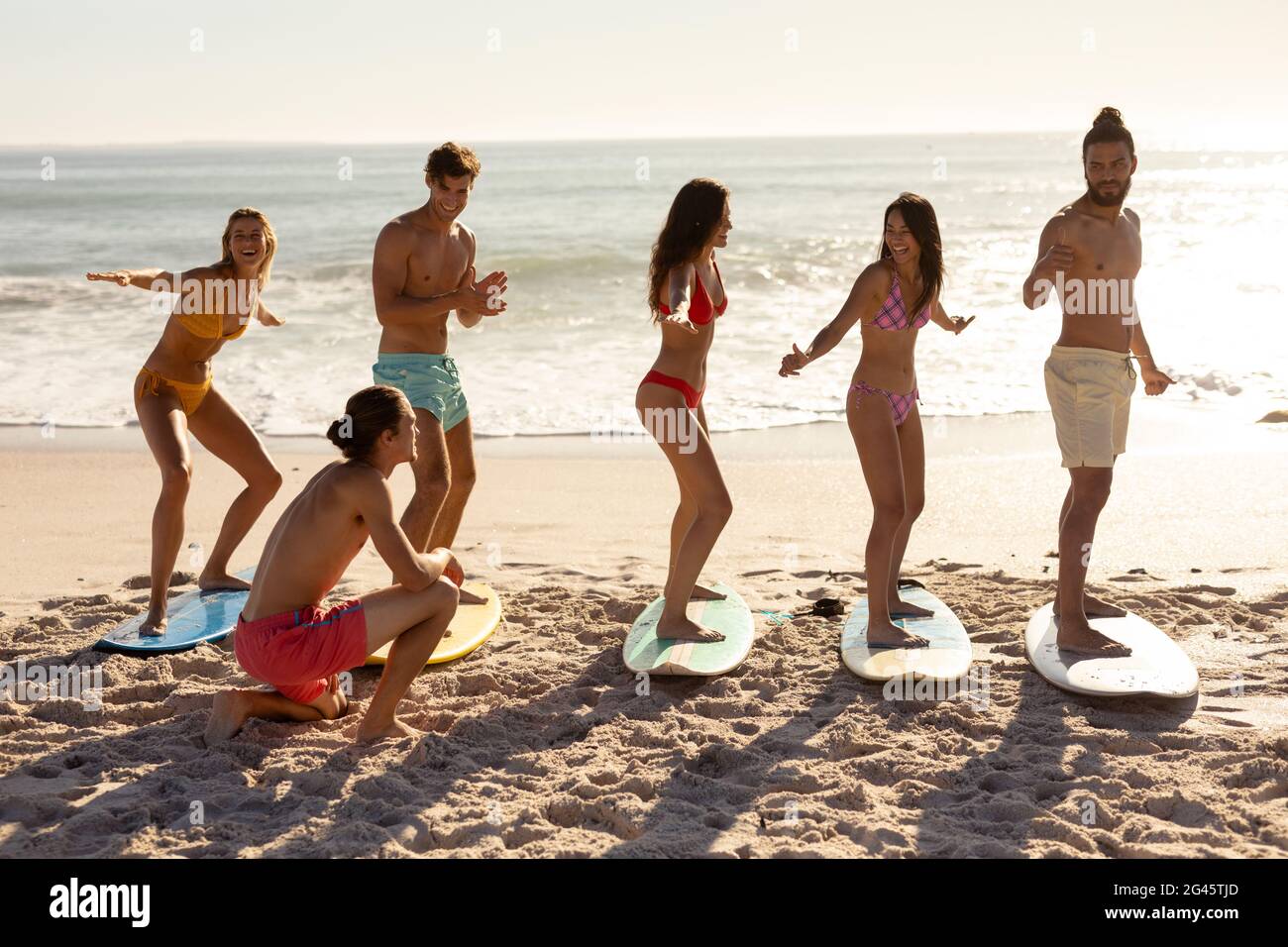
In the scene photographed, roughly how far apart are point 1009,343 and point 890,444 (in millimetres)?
9273

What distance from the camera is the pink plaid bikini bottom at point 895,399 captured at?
16.8 ft

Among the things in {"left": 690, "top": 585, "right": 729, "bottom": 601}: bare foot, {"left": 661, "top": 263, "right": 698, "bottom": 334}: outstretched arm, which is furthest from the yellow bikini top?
{"left": 690, "top": 585, "right": 729, "bottom": 601}: bare foot

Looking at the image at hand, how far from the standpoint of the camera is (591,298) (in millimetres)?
18203

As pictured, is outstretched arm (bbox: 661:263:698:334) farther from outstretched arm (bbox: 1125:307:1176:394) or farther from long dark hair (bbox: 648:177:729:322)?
outstretched arm (bbox: 1125:307:1176:394)

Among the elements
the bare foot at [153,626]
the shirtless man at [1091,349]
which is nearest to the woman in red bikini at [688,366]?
the shirtless man at [1091,349]

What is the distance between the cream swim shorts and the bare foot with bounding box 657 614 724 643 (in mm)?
1705

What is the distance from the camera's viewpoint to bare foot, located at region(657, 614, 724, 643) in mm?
5258

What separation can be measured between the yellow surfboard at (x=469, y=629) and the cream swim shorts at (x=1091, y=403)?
2.68 metres

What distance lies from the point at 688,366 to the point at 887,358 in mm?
861

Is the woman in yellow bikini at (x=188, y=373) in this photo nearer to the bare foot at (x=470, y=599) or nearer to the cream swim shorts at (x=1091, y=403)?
the bare foot at (x=470, y=599)

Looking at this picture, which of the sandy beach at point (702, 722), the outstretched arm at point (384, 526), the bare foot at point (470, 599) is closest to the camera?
the sandy beach at point (702, 722)

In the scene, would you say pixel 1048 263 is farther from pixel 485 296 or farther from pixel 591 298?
pixel 591 298

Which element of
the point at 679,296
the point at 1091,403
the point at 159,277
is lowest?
→ the point at 1091,403

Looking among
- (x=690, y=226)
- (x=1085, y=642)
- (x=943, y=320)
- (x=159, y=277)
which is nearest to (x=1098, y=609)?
(x=1085, y=642)
